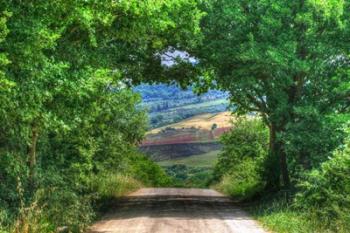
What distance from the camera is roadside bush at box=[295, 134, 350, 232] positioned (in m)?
19.8

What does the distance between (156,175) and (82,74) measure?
54.4m

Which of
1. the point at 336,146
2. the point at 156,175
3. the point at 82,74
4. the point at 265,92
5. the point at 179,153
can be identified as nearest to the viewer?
the point at 82,74

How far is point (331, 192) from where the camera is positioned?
20.7 m

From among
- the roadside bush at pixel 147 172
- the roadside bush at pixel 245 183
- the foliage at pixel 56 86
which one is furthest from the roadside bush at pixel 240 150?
the foliage at pixel 56 86

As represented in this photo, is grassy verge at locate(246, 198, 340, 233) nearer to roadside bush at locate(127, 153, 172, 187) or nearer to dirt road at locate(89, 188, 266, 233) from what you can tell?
dirt road at locate(89, 188, 266, 233)

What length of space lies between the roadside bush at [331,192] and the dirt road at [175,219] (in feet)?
6.63

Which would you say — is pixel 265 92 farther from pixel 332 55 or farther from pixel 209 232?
pixel 209 232

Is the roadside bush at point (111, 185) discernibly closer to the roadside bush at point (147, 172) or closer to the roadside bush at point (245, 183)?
the roadside bush at point (245, 183)

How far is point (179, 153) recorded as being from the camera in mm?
171875

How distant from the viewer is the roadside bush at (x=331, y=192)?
19.8m

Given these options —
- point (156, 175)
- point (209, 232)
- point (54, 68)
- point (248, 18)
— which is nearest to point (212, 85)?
point (248, 18)

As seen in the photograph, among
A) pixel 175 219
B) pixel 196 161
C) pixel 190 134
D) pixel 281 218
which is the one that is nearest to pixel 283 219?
pixel 281 218

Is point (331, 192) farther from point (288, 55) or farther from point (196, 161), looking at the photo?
point (196, 161)

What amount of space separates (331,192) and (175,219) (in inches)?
250
